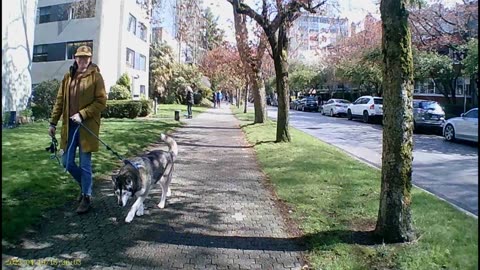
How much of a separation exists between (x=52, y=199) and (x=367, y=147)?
11065 mm

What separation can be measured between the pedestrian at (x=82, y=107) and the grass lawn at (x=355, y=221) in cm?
285

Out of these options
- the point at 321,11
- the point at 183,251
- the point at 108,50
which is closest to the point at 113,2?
the point at 108,50

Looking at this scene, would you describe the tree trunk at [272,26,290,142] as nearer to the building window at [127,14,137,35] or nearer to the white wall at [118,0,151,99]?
the white wall at [118,0,151,99]

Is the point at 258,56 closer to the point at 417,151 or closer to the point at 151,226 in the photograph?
the point at 417,151

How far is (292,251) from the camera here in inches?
183

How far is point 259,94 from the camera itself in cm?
2019

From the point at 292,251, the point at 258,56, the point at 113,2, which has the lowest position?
the point at 292,251

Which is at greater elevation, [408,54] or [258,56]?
[258,56]

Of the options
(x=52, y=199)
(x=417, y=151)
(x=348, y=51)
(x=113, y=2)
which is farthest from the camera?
(x=348, y=51)

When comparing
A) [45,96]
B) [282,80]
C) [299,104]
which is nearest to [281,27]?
[282,80]

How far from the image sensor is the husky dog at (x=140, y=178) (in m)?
4.90

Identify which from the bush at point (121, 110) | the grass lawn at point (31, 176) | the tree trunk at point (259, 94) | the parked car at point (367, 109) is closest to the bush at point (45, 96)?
the bush at point (121, 110)

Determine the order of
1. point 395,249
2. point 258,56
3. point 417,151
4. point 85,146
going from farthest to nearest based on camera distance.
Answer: point 258,56, point 417,151, point 85,146, point 395,249

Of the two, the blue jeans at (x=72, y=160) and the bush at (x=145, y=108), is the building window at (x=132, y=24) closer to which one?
the bush at (x=145, y=108)
